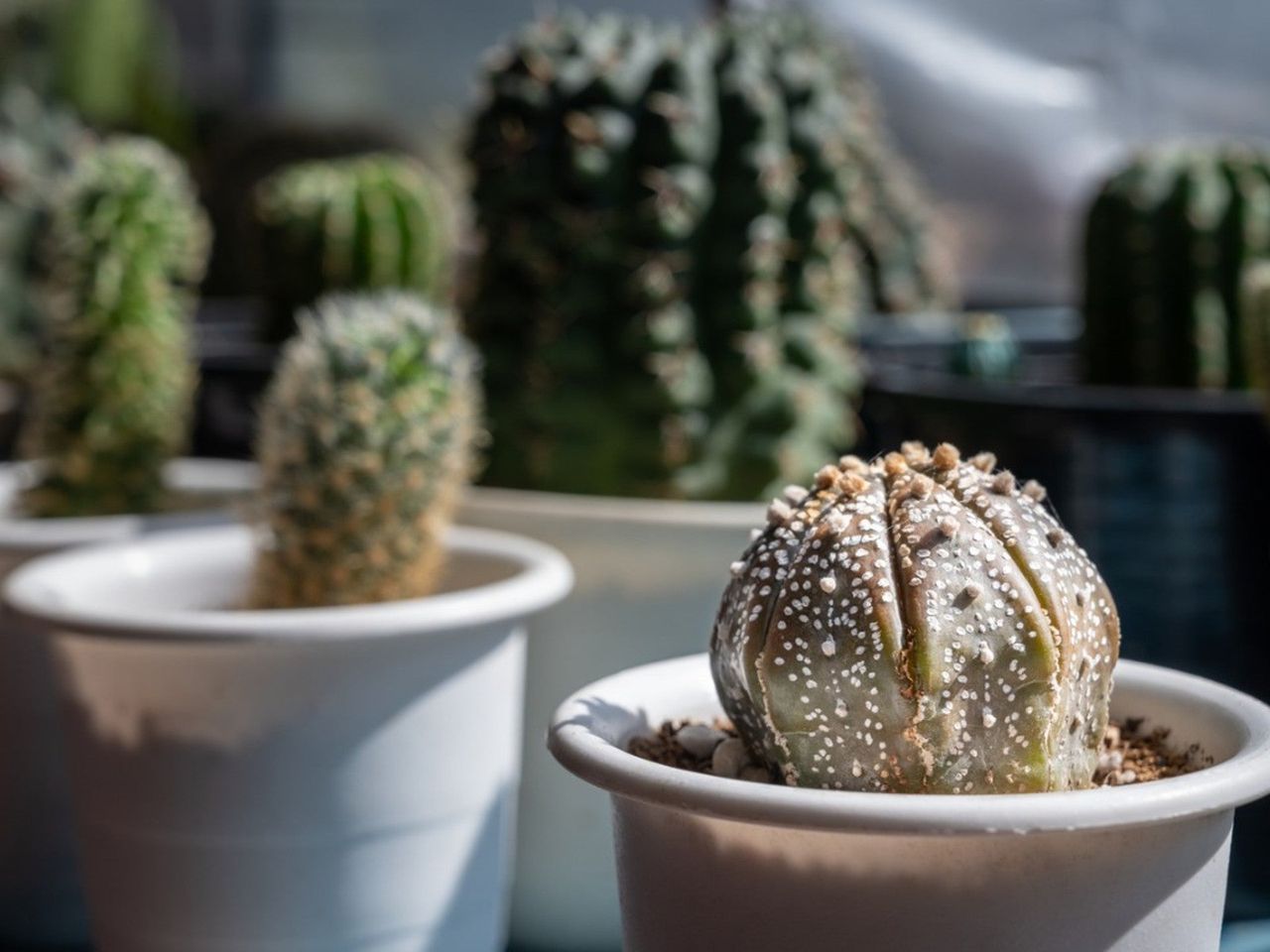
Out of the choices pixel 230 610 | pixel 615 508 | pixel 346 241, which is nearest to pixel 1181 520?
pixel 615 508

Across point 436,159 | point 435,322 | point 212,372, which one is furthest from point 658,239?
point 436,159

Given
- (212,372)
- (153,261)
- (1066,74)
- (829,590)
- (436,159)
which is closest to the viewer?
(829,590)

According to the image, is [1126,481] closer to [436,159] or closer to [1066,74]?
[1066,74]

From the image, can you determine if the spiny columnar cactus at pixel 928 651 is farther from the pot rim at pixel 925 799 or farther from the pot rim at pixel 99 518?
the pot rim at pixel 99 518

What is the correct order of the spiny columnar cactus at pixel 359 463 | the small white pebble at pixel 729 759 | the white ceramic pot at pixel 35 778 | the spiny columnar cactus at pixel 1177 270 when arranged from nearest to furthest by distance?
the small white pebble at pixel 729 759, the spiny columnar cactus at pixel 359 463, the white ceramic pot at pixel 35 778, the spiny columnar cactus at pixel 1177 270

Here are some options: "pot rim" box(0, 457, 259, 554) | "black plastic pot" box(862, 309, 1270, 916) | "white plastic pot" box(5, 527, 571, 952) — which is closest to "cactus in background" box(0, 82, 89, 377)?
"pot rim" box(0, 457, 259, 554)

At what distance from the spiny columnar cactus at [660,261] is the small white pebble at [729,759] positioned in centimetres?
53

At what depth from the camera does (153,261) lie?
1.28 metres

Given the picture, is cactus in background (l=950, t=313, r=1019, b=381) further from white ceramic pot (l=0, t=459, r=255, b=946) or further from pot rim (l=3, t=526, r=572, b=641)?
white ceramic pot (l=0, t=459, r=255, b=946)

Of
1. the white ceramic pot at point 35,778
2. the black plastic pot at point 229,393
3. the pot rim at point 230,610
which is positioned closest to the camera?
the pot rim at point 230,610

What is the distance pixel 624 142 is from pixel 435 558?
1.16 ft

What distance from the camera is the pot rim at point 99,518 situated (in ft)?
3.57

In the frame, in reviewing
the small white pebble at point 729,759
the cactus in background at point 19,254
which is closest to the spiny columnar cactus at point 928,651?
the small white pebble at point 729,759

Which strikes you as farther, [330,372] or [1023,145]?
[1023,145]
